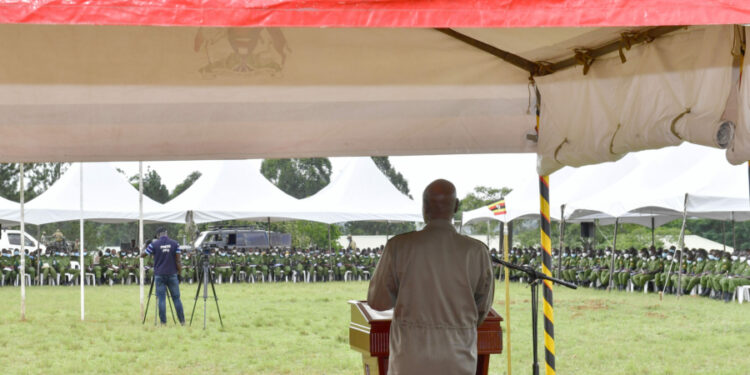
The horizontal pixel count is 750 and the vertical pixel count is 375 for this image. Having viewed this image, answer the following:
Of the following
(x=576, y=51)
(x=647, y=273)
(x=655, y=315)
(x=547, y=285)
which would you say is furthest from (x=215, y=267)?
(x=576, y=51)

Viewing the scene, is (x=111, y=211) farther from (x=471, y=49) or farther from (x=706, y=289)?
(x=471, y=49)

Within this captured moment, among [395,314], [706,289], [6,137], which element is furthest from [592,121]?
[706,289]

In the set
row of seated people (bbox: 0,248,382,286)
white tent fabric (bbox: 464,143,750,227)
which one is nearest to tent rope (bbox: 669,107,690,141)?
white tent fabric (bbox: 464,143,750,227)

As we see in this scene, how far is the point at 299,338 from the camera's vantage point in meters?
11.5

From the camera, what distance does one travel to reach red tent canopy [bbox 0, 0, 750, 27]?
2.07 metres

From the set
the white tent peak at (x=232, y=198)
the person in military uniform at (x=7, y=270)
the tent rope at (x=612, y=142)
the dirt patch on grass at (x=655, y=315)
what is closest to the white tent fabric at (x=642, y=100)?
the tent rope at (x=612, y=142)

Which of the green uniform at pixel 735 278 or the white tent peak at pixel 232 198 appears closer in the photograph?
the green uniform at pixel 735 278

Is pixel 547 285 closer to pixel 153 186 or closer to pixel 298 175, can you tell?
pixel 153 186

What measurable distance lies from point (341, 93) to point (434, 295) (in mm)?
1577

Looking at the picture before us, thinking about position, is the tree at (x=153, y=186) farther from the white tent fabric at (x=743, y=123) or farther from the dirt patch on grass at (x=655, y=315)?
the white tent fabric at (x=743, y=123)

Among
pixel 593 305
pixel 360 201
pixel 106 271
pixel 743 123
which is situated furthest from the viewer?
pixel 360 201

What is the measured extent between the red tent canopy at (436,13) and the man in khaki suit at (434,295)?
1.44m

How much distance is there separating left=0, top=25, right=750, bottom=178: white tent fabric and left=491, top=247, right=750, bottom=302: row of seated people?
13003 mm

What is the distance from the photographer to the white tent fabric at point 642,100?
11.1ft
